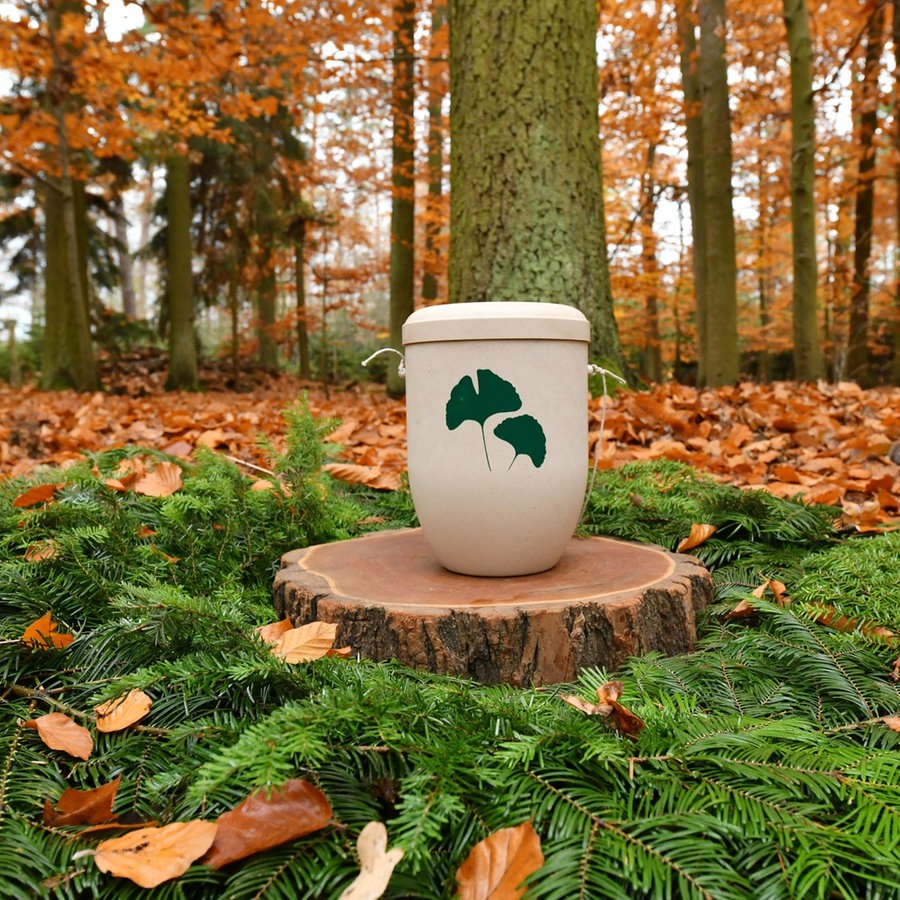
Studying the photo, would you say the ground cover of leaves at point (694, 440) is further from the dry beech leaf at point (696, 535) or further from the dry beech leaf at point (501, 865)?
the dry beech leaf at point (501, 865)

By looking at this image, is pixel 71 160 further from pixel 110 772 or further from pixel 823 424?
pixel 110 772

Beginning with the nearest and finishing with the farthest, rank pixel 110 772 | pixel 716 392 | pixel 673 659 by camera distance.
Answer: pixel 110 772, pixel 673 659, pixel 716 392

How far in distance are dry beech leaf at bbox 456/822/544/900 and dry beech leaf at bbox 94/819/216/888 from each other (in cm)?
32

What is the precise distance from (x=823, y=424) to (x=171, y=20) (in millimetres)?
8248

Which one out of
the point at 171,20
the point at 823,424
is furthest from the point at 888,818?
the point at 171,20

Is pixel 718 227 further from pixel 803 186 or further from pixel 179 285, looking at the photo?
pixel 179 285

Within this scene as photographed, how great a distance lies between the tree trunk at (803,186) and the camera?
702 cm

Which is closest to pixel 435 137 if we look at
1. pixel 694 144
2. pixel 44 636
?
pixel 694 144

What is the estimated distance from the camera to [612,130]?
34.4ft

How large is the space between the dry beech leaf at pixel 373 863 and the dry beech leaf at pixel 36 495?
5.22 feet

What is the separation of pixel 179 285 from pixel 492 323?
8.93 m

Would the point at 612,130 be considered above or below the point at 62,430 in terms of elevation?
above

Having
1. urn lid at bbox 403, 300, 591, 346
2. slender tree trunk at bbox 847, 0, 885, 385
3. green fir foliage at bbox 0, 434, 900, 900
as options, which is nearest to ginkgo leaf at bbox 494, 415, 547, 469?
urn lid at bbox 403, 300, 591, 346

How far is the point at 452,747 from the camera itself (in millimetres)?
1042
